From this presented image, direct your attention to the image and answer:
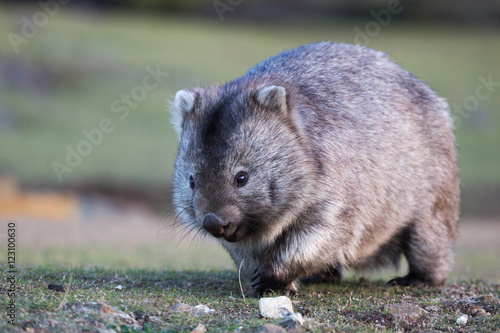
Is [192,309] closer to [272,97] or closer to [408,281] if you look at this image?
[272,97]

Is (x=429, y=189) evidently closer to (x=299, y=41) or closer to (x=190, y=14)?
(x=299, y=41)

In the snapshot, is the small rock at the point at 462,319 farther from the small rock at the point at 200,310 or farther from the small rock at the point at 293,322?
the small rock at the point at 200,310

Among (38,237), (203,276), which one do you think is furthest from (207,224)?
(38,237)

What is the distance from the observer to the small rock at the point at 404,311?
15.8 feet

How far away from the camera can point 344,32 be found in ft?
101

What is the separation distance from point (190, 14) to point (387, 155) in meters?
28.1

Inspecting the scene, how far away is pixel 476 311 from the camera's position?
5000 millimetres

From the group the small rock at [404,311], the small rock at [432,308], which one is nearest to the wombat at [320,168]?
the small rock at [404,311]

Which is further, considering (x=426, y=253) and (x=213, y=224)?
(x=426, y=253)

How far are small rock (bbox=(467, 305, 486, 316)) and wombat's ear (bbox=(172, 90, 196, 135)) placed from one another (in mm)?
2794

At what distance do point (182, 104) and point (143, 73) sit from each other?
18105mm

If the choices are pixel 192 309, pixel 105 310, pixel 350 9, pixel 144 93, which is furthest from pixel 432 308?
pixel 350 9

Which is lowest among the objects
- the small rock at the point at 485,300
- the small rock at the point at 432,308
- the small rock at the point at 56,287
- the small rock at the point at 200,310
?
the small rock at the point at 432,308

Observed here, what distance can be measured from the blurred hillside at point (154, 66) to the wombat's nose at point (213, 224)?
1189 centimetres
